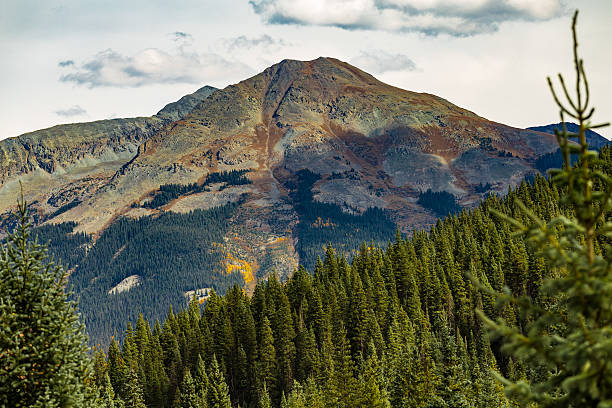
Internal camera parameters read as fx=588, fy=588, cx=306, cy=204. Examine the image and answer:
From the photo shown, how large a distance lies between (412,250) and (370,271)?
11.6 meters

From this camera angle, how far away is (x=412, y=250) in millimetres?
120375

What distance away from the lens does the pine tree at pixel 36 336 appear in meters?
18.6

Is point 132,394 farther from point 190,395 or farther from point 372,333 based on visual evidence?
point 372,333

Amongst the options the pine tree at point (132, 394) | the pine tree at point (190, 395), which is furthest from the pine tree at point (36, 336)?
the pine tree at point (132, 394)

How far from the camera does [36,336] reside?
19.5 metres

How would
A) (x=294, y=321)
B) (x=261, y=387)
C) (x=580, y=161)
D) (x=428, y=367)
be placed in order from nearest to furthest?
(x=580, y=161) → (x=428, y=367) → (x=261, y=387) → (x=294, y=321)

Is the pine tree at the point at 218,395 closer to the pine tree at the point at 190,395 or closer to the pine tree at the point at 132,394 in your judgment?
the pine tree at the point at 190,395

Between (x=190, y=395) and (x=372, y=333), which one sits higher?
(x=372, y=333)

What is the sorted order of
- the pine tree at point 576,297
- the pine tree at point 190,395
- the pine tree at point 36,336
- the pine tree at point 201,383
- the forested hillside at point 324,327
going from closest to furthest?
the pine tree at point 576,297, the pine tree at point 36,336, the pine tree at point 190,395, the pine tree at point 201,383, the forested hillside at point 324,327

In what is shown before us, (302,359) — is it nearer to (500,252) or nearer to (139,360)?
(139,360)

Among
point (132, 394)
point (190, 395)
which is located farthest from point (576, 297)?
point (132, 394)

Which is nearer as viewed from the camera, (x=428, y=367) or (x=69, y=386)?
(x=69, y=386)

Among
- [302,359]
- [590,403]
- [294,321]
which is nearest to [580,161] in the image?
[590,403]

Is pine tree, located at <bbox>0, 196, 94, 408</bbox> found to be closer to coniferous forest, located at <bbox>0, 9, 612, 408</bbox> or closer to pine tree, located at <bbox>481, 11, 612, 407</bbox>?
coniferous forest, located at <bbox>0, 9, 612, 408</bbox>
